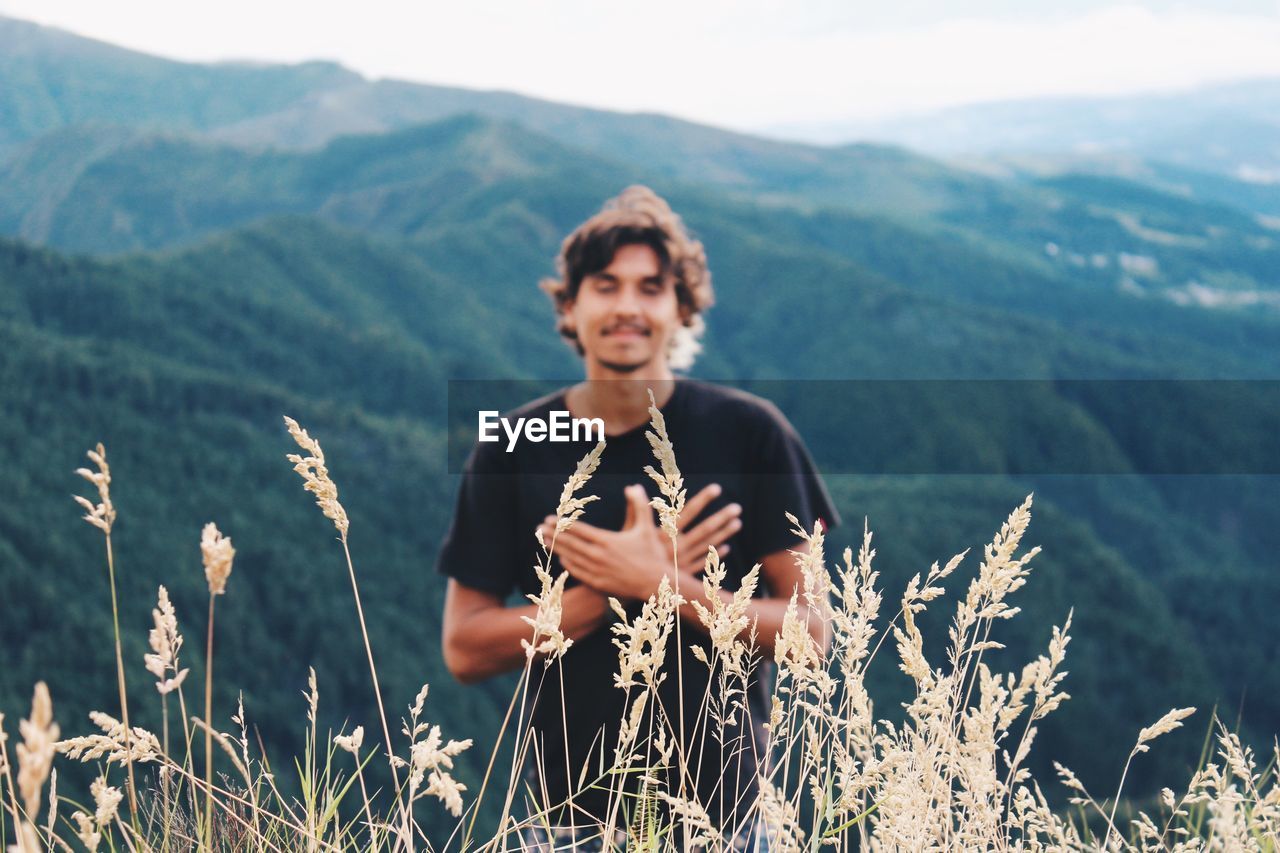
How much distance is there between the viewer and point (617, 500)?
2621 millimetres

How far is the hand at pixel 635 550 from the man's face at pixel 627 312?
0.55m

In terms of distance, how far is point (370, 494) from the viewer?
68.6 m

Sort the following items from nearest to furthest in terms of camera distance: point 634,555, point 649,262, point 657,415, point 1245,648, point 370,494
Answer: point 657,415, point 634,555, point 649,262, point 370,494, point 1245,648

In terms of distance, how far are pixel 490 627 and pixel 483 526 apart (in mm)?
278

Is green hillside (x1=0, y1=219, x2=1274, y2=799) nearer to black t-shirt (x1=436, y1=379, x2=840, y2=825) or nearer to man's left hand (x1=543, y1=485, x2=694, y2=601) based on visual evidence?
black t-shirt (x1=436, y1=379, x2=840, y2=825)

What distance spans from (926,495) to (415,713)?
76.6 metres

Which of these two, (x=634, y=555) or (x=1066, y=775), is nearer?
(x=1066, y=775)

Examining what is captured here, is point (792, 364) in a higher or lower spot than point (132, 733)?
lower

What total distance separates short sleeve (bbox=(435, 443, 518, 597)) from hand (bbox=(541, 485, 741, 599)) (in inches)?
16.2

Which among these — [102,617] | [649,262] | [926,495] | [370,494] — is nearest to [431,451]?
[370,494]

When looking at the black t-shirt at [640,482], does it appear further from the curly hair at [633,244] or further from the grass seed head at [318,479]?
the grass seed head at [318,479]

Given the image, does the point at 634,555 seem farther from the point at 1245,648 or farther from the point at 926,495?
the point at 1245,648

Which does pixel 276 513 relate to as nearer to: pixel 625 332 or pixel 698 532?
pixel 625 332

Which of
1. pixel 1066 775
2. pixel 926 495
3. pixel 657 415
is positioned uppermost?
pixel 657 415
